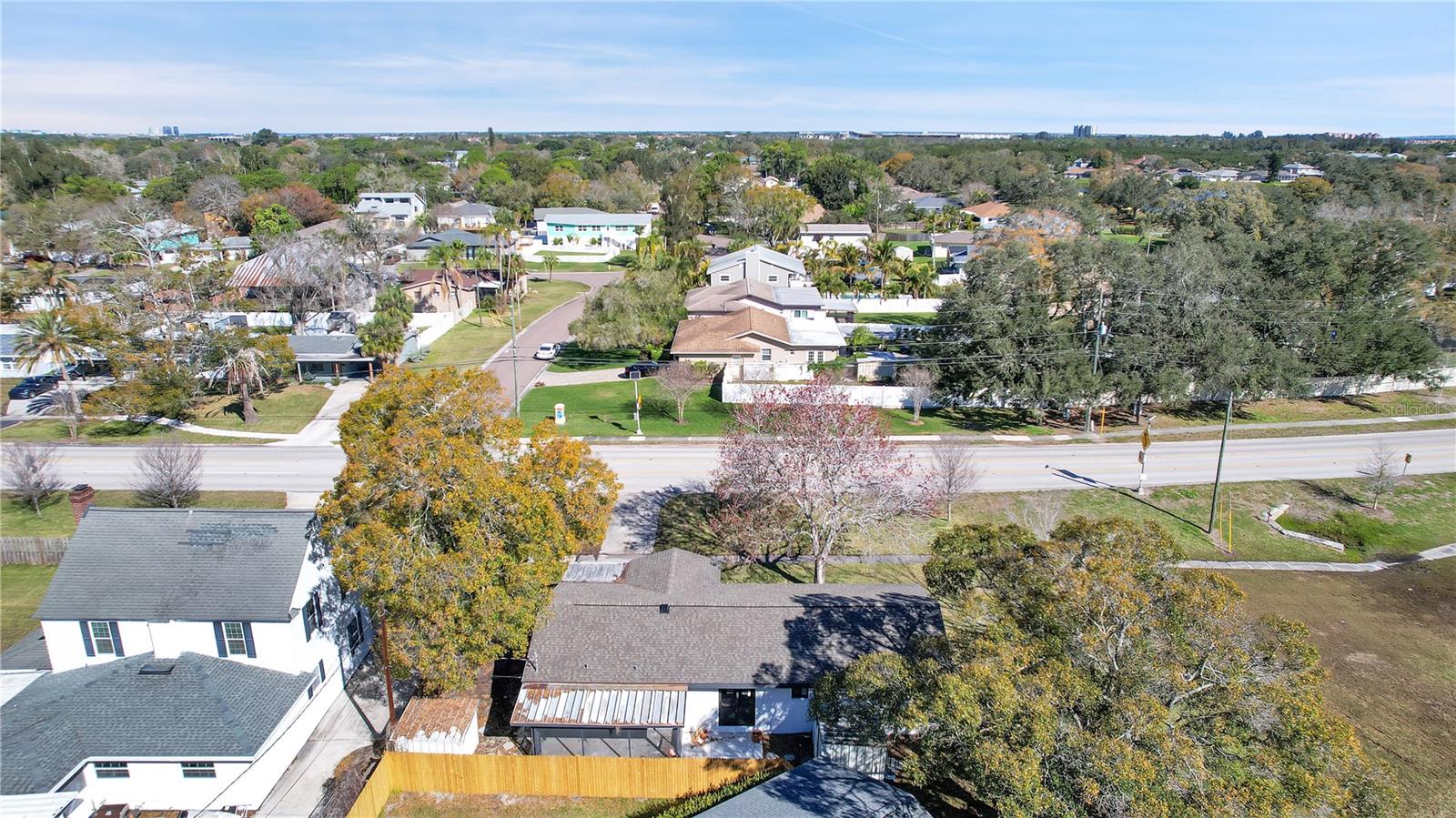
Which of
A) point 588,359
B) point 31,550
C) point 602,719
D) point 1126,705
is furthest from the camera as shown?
point 588,359

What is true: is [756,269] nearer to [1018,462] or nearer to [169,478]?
[1018,462]

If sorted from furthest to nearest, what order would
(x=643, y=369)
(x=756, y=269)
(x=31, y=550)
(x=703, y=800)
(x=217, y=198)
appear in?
(x=217, y=198)
(x=756, y=269)
(x=643, y=369)
(x=31, y=550)
(x=703, y=800)

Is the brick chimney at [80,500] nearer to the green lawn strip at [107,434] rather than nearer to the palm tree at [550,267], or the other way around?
the green lawn strip at [107,434]

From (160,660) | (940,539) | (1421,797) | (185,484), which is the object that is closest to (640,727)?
(940,539)

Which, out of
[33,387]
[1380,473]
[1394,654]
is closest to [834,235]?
[1380,473]

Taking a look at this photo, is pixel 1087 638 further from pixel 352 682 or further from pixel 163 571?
pixel 163 571
